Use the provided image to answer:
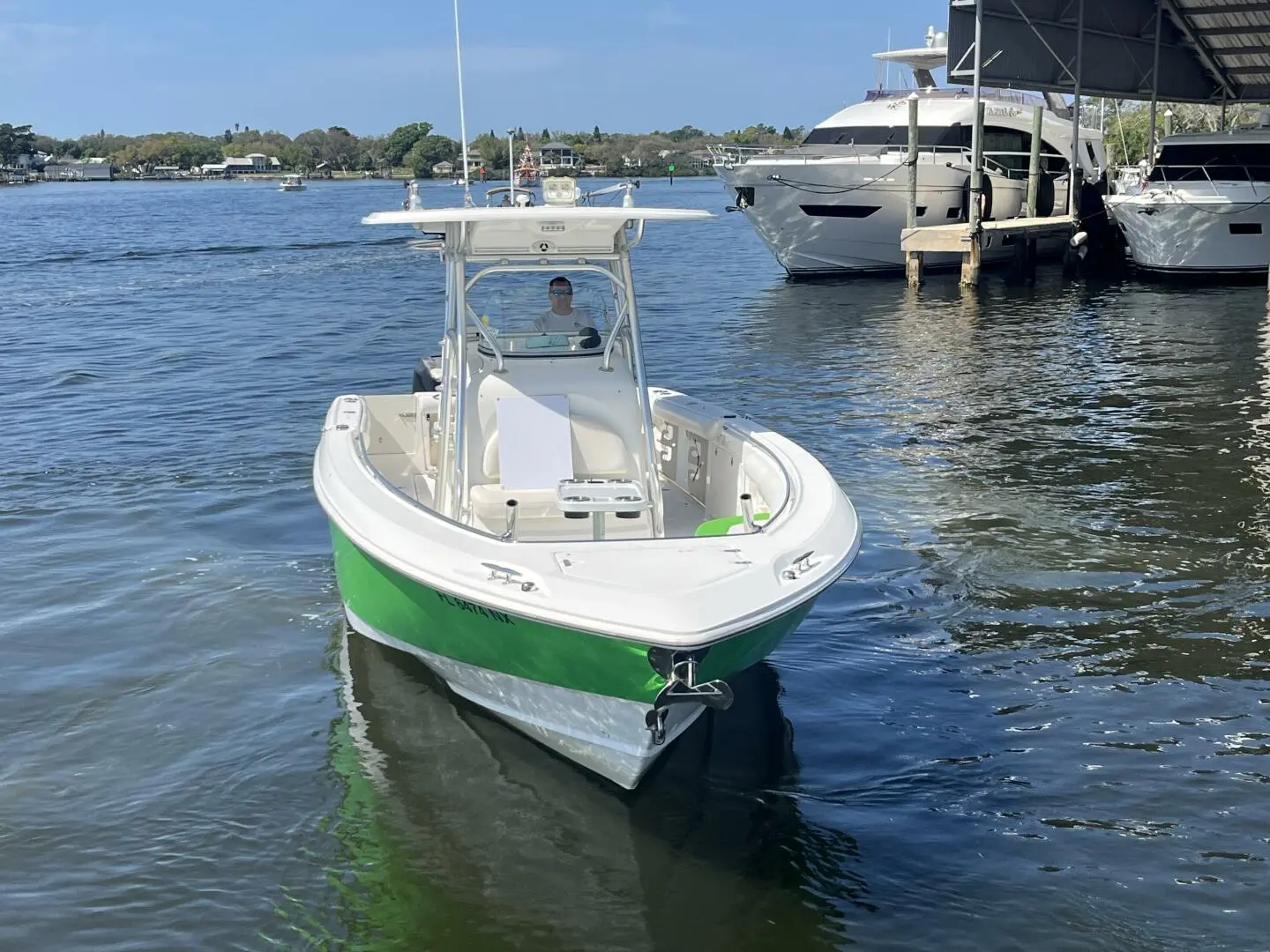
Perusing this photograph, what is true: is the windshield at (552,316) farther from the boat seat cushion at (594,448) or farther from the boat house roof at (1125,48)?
the boat house roof at (1125,48)

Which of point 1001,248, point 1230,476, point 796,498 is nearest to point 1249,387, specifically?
point 1230,476

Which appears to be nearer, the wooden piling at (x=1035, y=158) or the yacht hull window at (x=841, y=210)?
the wooden piling at (x=1035, y=158)

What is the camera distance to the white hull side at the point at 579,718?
614 centimetres

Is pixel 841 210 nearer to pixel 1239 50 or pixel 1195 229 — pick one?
pixel 1195 229

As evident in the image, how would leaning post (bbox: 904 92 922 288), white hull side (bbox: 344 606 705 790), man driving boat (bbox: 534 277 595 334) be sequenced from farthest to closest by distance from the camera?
leaning post (bbox: 904 92 922 288) → man driving boat (bbox: 534 277 595 334) → white hull side (bbox: 344 606 705 790)

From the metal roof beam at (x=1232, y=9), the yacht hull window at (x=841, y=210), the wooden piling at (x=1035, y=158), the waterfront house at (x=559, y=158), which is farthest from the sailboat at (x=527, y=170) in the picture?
the metal roof beam at (x=1232, y=9)

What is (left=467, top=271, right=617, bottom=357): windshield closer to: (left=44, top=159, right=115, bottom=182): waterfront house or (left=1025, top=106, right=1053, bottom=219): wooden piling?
(left=1025, top=106, right=1053, bottom=219): wooden piling

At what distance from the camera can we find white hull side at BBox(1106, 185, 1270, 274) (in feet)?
84.1

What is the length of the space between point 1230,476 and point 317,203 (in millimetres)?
84257

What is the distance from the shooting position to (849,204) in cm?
2922

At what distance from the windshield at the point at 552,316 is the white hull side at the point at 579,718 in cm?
239

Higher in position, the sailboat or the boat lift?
the boat lift

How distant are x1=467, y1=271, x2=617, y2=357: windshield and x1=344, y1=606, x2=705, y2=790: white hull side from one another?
2.39 meters

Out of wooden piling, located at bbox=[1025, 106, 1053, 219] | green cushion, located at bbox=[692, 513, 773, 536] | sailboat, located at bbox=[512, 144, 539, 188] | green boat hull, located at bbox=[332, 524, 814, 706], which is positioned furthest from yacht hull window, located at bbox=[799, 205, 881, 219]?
green boat hull, located at bbox=[332, 524, 814, 706]
